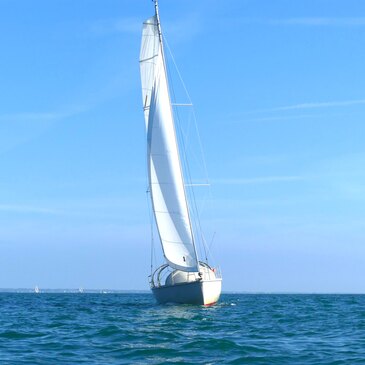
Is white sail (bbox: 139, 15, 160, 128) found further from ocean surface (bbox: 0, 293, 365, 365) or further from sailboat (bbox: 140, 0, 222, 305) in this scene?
ocean surface (bbox: 0, 293, 365, 365)

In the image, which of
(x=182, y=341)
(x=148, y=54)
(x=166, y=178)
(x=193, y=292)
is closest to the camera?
(x=182, y=341)

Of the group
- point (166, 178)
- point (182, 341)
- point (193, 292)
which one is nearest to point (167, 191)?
point (166, 178)

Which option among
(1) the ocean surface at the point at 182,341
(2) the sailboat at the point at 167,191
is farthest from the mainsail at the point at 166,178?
(1) the ocean surface at the point at 182,341

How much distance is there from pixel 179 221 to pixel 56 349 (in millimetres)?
25019

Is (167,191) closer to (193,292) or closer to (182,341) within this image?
(193,292)

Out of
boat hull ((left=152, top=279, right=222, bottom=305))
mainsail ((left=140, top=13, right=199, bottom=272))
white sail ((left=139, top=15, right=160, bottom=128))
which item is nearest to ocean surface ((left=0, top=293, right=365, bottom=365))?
boat hull ((left=152, top=279, right=222, bottom=305))

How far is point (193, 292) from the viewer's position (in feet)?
153

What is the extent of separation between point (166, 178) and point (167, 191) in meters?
0.93

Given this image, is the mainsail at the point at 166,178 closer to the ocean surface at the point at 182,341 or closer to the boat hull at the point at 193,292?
the boat hull at the point at 193,292

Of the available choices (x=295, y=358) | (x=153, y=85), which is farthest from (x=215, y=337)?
(x=153, y=85)

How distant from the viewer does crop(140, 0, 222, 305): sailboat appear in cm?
4878

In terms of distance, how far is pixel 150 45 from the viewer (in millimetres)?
52062

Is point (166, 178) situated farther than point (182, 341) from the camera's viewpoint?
Yes

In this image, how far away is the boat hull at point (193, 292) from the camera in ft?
152
